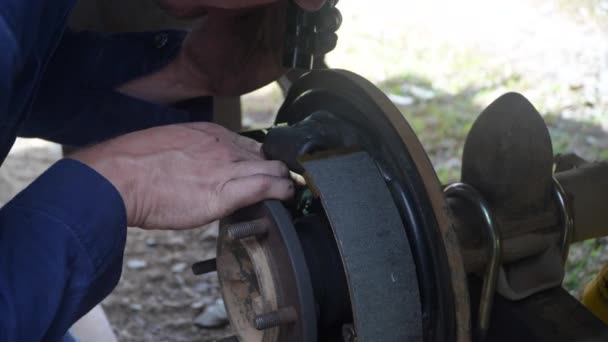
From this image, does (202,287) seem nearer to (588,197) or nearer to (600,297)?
(600,297)

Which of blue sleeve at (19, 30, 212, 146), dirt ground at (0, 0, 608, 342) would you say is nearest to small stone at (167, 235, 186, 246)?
dirt ground at (0, 0, 608, 342)

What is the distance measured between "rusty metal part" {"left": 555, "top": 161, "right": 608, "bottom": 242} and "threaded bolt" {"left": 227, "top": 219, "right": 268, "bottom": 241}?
41 centimetres

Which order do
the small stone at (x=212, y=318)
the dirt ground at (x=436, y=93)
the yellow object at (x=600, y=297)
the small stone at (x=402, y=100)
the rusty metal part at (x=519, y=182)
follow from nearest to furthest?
the rusty metal part at (x=519, y=182) < the yellow object at (x=600, y=297) < the small stone at (x=212, y=318) < the dirt ground at (x=436, y=93) < the small stone at (x=402, y=100)

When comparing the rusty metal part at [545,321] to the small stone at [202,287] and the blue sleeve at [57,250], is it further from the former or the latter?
the small stone at [202,287]

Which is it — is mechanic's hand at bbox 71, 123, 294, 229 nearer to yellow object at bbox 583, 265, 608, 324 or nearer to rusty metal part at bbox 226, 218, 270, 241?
rusty metal part at bbox 226, 218, 270, 241

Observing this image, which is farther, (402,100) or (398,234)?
(402,100)

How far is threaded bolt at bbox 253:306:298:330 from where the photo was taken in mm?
830

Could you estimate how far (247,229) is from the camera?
858 mm

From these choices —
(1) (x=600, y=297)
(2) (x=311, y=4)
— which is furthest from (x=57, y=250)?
(1) (x=600, y=297)

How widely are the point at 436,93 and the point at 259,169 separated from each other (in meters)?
2.19

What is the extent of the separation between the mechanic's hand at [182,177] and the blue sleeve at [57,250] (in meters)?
0.03

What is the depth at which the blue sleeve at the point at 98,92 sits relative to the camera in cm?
134

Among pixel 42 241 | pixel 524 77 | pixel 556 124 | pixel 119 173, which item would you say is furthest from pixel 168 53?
pixel 524 77

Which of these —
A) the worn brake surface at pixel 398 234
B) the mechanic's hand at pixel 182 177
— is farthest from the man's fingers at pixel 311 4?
the mechanic's hand at pixel 182 177
